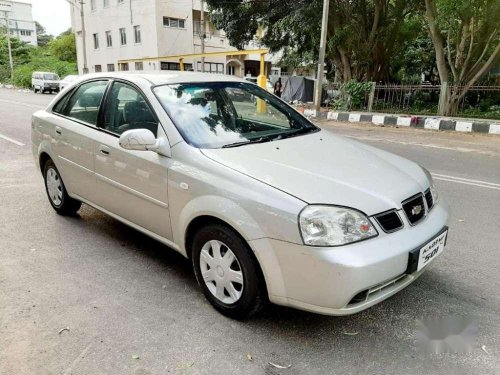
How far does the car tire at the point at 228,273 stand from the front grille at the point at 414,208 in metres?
0.95

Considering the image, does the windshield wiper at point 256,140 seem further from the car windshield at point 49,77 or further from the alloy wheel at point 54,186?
the car windshield at point 49,77

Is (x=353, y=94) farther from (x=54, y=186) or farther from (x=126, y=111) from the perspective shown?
(x=126, y=111)

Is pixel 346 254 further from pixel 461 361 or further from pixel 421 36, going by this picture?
pixel 421 36

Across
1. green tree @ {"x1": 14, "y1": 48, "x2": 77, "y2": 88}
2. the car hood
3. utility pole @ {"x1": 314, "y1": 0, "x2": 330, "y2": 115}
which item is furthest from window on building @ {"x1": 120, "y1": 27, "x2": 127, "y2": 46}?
the car hood

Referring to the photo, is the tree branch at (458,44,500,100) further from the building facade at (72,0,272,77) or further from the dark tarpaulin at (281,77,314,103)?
the building facade at (72,0,272,77)

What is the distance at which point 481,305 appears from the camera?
295 cm

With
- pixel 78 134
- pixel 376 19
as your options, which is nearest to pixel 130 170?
pixel 78 134

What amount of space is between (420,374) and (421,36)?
2212 centimetres

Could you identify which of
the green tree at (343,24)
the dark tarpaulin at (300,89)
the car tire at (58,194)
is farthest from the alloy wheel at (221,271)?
the dark tarpaulin at (300,89)

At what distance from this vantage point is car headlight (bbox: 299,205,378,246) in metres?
2.31

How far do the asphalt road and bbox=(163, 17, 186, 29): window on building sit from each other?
3073cm

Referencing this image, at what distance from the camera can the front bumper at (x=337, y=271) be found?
89.2 inches

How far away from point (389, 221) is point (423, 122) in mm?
11320

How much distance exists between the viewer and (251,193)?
2.51 m
